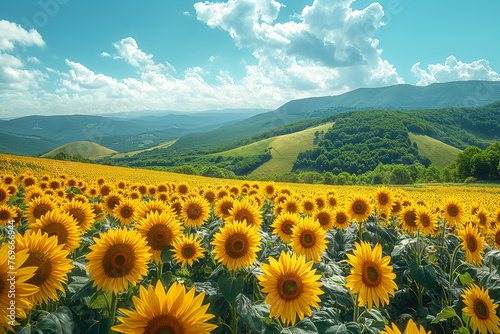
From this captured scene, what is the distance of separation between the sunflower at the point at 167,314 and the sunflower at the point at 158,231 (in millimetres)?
1766

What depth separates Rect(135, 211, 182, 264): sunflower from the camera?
3.63 meters

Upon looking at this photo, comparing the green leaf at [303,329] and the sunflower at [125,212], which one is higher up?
the sunflower at [125,212]

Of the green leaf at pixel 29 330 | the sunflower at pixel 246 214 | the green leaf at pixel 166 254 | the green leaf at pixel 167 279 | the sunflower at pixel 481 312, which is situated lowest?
the sunflower at pixel 481 312

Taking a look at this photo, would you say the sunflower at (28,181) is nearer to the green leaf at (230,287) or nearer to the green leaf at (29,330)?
the green leaf at (29,330)

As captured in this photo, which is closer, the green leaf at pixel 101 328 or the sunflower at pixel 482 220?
the green leaf at pixel 101 328

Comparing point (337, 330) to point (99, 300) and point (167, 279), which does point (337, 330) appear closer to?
point (167, 279)

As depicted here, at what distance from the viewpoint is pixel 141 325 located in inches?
71.1

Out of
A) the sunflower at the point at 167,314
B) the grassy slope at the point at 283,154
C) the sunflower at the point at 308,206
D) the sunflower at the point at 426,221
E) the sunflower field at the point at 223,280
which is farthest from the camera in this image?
the grassy slope at the point at 283,154

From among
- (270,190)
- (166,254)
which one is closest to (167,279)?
(166,254)

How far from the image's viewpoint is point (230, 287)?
9.77 feet

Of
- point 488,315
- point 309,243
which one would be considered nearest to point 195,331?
point 309,243

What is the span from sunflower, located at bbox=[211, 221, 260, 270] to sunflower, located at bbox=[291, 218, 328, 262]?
92 centimetres

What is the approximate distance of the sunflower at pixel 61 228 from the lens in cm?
343

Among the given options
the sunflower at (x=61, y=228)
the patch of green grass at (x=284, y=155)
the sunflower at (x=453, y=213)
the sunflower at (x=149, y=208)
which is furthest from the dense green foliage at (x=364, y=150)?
the sunflower at (x=61, y=228)
